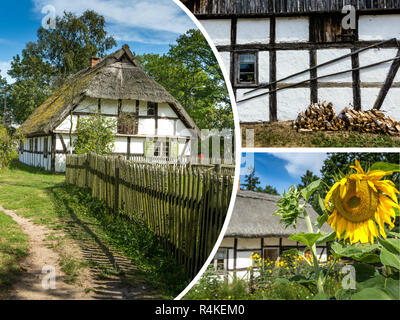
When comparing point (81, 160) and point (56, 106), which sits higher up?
point (56, 106)

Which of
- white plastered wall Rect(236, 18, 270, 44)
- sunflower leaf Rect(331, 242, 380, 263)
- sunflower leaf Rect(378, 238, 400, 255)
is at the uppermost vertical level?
white plastered wall Rect(236, 18, 270, 44)

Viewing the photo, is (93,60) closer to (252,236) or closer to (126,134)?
(126,134)

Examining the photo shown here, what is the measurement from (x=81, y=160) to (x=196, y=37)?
0.86 metres

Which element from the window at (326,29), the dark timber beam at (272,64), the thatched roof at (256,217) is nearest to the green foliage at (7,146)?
the thatched roof at (256,217)

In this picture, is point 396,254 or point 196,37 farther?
point 196,37

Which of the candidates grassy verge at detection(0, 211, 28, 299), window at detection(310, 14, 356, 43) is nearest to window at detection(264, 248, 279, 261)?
grassy verge at detection(0, 211, 28, 299)

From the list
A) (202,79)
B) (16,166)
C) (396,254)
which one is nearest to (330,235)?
(396,254)

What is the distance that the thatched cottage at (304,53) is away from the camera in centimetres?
712

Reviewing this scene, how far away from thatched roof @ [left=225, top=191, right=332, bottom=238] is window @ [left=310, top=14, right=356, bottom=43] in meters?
5.79

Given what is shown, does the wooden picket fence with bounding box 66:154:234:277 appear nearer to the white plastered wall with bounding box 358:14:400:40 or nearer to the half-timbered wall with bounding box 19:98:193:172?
the half-timbered wall with bounding box 19:98:193:172

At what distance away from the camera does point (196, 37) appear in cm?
186

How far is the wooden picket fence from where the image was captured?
7.00 feet

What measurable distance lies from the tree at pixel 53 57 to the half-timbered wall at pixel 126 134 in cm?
17

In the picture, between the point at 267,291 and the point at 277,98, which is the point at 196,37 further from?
the point at 277,98
